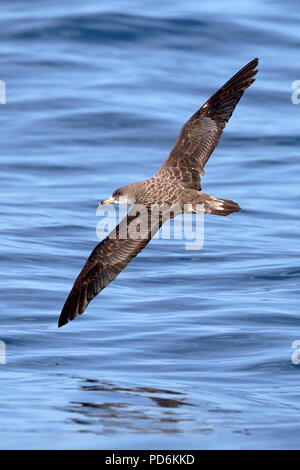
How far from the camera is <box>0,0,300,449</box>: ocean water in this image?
8609 millimetres

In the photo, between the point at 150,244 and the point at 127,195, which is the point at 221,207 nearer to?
the point at 127,195

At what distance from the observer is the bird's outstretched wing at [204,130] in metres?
10.2

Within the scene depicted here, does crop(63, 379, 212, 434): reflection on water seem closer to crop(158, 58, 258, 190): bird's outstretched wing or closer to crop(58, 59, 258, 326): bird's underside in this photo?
crop(58, 59, 258, 326): bird's underside

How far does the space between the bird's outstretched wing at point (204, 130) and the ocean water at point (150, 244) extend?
1.72m

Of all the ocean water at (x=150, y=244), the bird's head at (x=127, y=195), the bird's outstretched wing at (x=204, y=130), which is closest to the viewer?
the ocean water at (x=150, y=244)

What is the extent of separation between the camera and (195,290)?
39.2 feet

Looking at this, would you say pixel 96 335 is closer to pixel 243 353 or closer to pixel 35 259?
pixel 243 353

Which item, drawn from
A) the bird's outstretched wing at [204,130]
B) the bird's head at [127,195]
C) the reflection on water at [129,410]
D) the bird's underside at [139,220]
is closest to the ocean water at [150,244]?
the reflection on water at [129,410]

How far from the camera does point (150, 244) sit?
13.7m

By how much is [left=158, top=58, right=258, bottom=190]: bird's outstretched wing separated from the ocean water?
1.72m

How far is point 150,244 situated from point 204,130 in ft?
11.4

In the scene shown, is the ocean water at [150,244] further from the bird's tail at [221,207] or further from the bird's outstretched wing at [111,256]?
the bird's tail at [221,207]

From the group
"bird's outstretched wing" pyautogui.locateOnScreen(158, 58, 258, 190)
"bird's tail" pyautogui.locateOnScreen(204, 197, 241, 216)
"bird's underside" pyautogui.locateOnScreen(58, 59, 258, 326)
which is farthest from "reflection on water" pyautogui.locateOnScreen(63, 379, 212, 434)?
"bird's outstretched wing" pyautogui.locateOnScreen(158, 58, 258, 190)

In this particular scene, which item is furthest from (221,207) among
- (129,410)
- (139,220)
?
(129,410)
